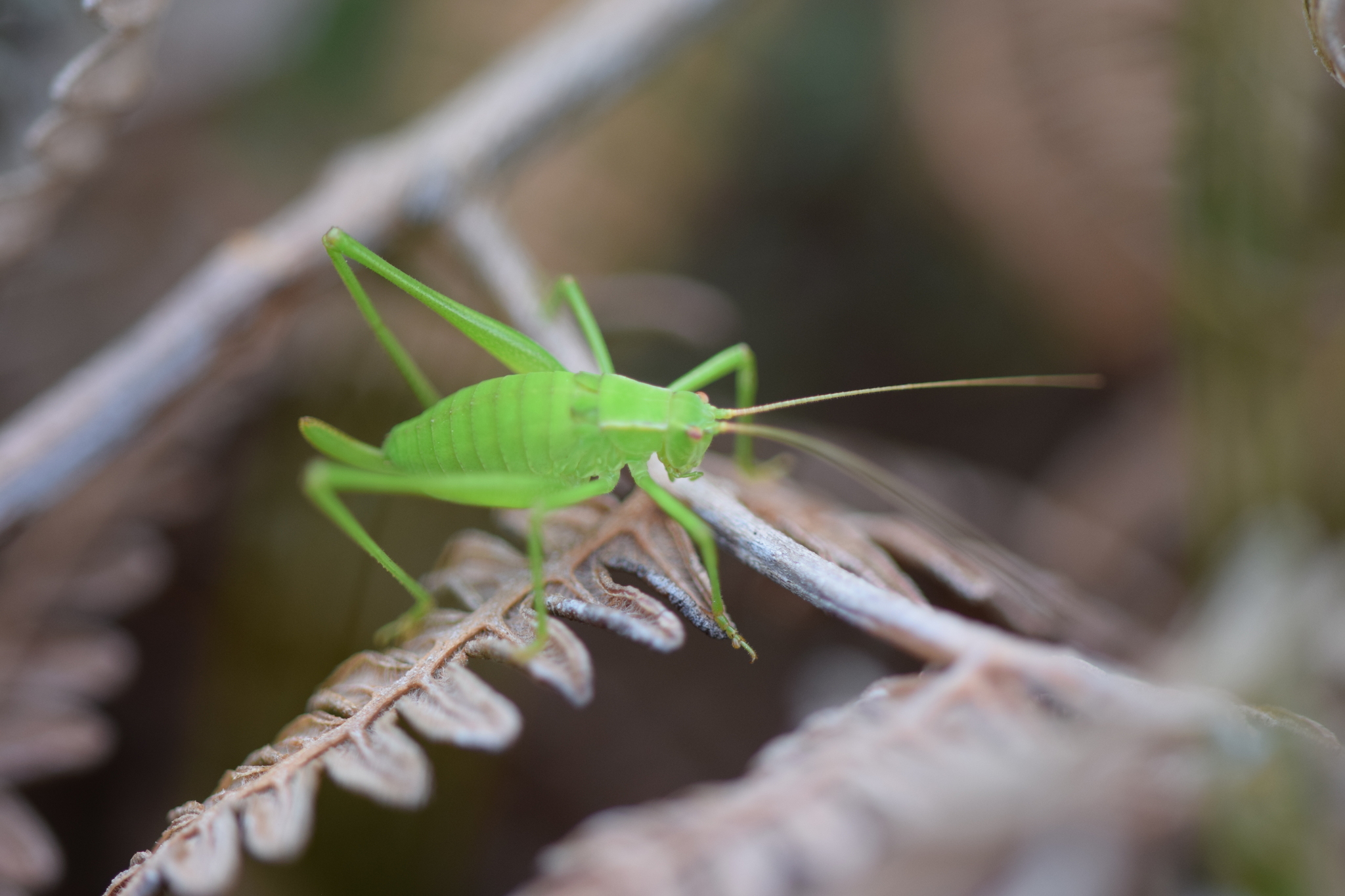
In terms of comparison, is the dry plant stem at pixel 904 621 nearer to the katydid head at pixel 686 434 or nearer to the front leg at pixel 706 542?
the front leg at pixel 706 542

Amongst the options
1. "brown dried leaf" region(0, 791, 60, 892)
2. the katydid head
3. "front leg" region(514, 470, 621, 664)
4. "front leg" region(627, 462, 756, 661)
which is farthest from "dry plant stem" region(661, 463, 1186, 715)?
"brown dried leaf" region(0, 791, 60, 892)

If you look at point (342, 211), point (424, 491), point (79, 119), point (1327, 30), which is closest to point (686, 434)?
point (424, 491)

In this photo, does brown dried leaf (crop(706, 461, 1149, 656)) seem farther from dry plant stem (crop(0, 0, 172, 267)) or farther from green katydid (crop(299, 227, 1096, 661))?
dry plant stem (crop(0, 0, 172, 267))

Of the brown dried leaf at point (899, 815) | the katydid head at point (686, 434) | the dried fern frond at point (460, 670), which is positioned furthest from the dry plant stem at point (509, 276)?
the brown dried leaf at point (899, 815)

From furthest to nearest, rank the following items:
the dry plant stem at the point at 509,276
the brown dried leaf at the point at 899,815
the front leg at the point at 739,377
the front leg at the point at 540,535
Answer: the front leg at the point at 739,377, the dry plant stem at the point at 509,276, the front leg at the point at 540,535, the brown dried leaf at the point at 899,815

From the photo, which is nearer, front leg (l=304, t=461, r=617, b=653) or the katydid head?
front leg (l=304, t=461, r=617, b=653)

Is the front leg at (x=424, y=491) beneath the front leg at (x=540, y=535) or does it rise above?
above

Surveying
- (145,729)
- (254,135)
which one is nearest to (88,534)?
(145,729)

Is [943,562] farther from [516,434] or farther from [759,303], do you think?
[759,303]

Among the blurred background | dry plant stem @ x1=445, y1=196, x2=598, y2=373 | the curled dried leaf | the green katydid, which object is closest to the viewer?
the curled dried leaf
